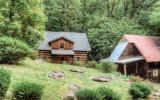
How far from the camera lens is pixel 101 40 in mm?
56750

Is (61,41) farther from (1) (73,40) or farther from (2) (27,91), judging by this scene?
(2) (27,91)

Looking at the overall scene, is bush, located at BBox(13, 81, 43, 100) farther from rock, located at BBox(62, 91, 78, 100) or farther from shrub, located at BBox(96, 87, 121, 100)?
shrub, located at BBox(96, 87, 121, 100)

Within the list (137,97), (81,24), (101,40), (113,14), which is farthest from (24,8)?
(113,14)

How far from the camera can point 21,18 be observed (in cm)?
3183

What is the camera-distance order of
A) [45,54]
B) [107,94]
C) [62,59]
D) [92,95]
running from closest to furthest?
[92,95] → [107,94] → [62,59] → [45,54]

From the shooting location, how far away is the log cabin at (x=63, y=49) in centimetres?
5004

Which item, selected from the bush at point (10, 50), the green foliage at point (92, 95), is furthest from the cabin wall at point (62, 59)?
the green foliage at point (92, 95)

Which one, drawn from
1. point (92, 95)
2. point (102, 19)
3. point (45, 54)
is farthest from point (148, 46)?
point (92, 95)

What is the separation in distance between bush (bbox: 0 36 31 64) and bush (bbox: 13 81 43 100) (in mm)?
9348

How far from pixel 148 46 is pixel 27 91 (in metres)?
31.8

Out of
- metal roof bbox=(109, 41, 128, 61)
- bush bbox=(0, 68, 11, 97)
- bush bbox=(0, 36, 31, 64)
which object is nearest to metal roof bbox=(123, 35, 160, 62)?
metal roof bbox=(109, 41, 128, 61)

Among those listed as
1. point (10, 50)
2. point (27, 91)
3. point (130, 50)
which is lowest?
point (27, 91)

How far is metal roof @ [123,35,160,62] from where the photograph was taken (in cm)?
4161

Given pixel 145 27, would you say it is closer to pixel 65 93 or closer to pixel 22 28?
pixel 22 28
